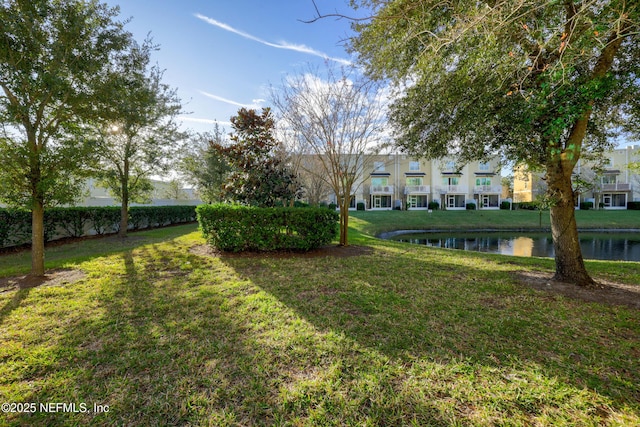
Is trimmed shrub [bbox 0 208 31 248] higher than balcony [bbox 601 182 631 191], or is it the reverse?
balcony [bbox 601 182 631 191]

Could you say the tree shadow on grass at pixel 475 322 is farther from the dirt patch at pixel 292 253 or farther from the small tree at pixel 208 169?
the small tree at pixel 208 169

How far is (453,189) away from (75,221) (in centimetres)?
3791

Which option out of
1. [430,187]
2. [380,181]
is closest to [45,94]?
[380,181]

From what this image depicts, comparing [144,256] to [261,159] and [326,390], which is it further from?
[326,390]

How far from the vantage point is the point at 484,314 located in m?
3.52

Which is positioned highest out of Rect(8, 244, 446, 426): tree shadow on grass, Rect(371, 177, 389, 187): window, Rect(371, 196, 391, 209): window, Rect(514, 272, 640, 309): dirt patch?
Rect(371, 177, 389, 187): window

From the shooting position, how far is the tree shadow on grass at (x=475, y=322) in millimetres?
2395

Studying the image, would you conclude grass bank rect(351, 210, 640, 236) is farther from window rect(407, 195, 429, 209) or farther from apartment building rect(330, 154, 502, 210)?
window rect(407, 195, 429, 209)

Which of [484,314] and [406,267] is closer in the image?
[484,314]

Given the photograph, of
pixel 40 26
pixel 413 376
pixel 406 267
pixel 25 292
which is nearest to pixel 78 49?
pixel 40 26

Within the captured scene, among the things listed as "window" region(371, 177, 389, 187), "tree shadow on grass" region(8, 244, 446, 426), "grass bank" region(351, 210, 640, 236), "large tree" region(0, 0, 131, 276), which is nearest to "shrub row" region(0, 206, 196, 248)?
"large tree" region(0, 0, 131, 276)

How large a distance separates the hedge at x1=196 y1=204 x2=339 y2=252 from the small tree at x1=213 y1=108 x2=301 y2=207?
1.90m

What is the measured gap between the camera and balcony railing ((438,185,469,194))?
34.8 metres

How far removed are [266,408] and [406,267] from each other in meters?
4.82
